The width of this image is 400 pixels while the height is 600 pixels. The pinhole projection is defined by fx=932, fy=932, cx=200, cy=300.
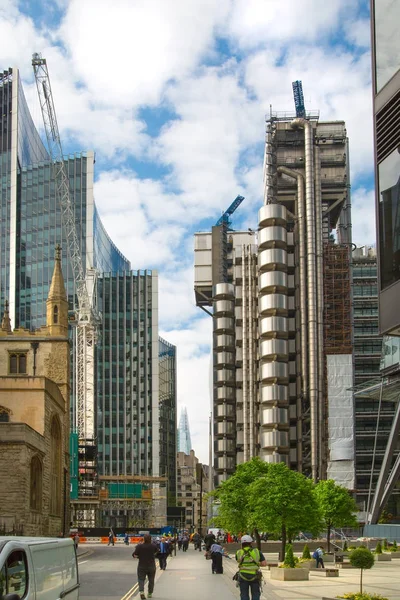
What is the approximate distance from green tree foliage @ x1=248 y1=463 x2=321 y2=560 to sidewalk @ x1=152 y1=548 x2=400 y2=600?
14.8ft

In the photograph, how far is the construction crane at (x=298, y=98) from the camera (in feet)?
394

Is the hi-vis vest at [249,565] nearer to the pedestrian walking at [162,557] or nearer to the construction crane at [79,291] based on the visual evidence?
the pedestrian walking at [162,557]

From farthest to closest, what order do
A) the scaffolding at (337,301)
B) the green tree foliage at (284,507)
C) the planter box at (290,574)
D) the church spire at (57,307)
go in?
the scaffolding at (337,301) < the church spire at (57,307) < the green tree foliage at (284,507) < the planter box at (290,574)

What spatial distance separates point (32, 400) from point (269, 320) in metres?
45.7

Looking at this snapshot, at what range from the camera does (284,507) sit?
1662 inches

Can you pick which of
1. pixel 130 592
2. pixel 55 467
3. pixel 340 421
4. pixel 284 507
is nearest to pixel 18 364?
pixel 55 467

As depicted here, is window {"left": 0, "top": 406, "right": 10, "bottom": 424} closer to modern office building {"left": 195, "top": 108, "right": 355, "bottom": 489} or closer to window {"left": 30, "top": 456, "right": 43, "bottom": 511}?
window {"left": 30, "top": 456, "right": 43, "bottom": 511}

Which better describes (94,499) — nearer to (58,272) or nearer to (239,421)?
(239,421)

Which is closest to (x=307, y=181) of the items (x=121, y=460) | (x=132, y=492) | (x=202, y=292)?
(x=202, y=292)

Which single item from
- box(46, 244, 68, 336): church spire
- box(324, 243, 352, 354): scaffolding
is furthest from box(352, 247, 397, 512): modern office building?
box(46, 244, 68, 336): church spire

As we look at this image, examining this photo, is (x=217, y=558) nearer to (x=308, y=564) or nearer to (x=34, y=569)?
(x=308, y=564)

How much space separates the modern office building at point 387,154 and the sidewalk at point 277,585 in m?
7.31

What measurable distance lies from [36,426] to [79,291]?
78.5m

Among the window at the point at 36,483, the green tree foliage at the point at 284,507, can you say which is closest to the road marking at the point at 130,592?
the green tree foliage at the point at 284,507
